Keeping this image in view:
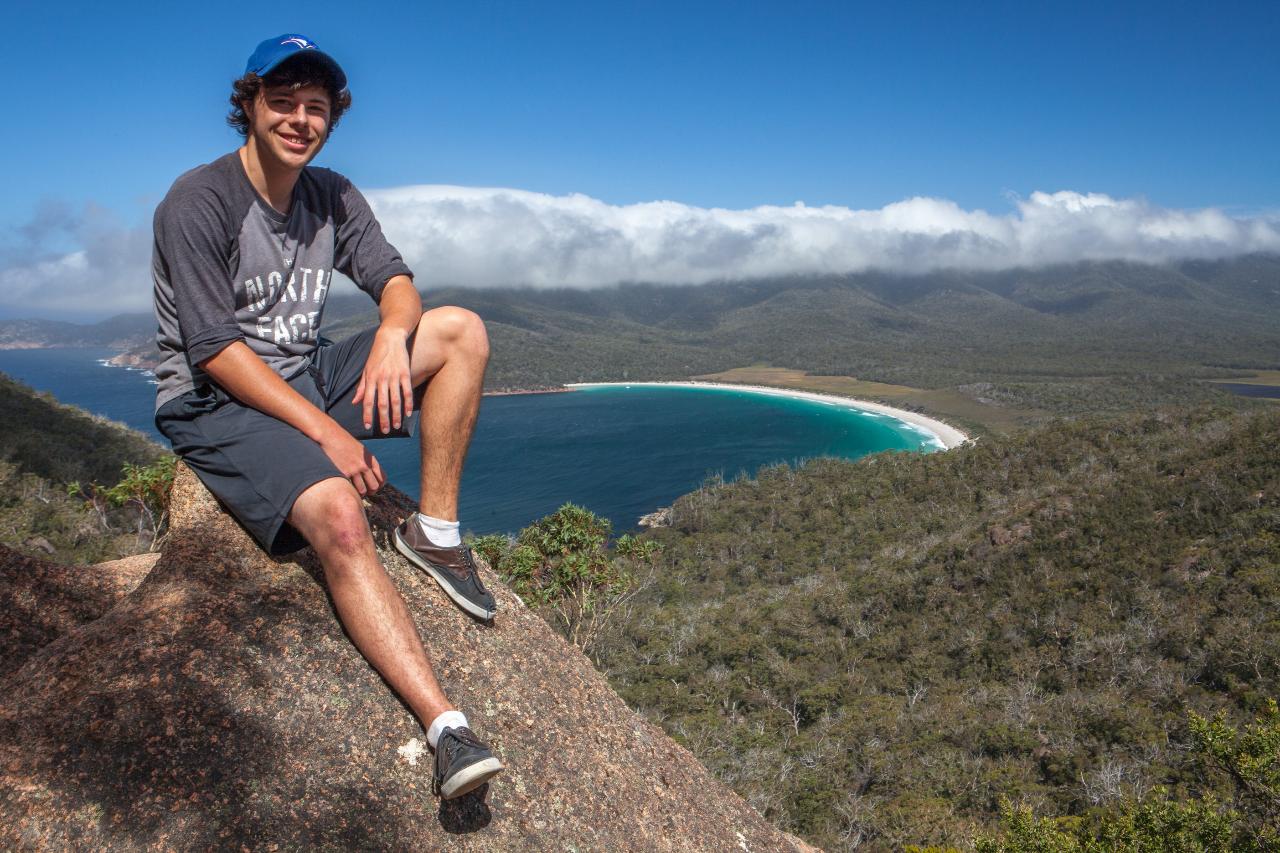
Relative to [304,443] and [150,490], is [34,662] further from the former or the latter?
[150,490]

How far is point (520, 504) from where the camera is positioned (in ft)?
233

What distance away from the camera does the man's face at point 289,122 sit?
3.14 m

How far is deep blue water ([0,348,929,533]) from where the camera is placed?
75312 millimetres

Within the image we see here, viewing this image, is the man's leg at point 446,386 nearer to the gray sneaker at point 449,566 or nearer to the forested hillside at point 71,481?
the gray sneaker at point 449,566

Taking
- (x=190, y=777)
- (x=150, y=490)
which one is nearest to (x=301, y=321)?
(x=190, y=777)

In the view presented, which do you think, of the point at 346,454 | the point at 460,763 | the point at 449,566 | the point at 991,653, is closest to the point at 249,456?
the point at 346,454

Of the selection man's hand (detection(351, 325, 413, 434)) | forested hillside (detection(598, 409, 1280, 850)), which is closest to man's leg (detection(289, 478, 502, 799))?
man's hand (detection(351, 325, 413, 434))

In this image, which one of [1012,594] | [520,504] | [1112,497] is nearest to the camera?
[1012,594]

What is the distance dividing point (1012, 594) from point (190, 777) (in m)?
33.9

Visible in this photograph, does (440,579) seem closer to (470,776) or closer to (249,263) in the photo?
(470,776)

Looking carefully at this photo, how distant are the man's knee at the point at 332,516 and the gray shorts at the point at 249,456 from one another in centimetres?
4

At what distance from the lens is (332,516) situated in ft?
9.67

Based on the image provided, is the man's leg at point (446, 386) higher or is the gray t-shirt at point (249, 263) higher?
the gray t-shirt at point (249, 263)

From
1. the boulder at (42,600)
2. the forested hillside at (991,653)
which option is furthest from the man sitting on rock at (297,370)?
the forested hillside at (991,653)
